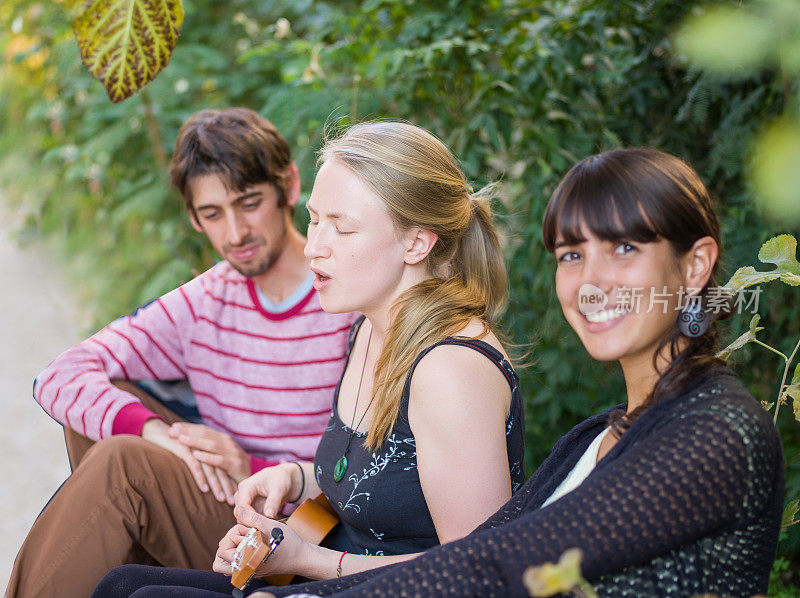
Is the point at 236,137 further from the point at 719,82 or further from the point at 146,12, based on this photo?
the point at 719,82

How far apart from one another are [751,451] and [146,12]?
61.7 inches

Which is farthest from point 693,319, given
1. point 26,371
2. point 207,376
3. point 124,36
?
point 26,371

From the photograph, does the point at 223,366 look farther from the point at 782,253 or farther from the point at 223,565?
the point at 782,253

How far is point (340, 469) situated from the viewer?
71.4 inches

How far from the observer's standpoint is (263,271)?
2461mm

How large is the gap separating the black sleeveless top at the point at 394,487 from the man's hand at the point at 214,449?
526 mm

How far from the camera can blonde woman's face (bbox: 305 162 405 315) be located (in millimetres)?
1797

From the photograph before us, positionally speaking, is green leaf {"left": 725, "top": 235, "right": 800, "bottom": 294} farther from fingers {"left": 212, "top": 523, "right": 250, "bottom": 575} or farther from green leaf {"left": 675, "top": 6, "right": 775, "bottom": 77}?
fingers {"left": 212, "top": 523, "right": 250, "bottom": 575}

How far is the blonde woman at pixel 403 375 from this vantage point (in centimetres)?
160

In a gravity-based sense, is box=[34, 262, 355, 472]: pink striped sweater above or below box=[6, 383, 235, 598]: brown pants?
above

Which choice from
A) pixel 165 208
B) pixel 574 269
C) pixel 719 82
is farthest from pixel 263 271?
pixel 165 208

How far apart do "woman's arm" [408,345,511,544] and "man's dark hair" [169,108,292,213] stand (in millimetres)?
1086

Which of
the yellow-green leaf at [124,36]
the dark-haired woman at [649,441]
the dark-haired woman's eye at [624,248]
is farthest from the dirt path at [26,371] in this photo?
the dark-haired woman's eye at [624,248]

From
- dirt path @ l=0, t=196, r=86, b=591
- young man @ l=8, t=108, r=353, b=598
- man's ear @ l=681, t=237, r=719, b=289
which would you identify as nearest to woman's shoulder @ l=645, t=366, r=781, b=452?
man's ear @ l=681, t=237, r=719, b=289
